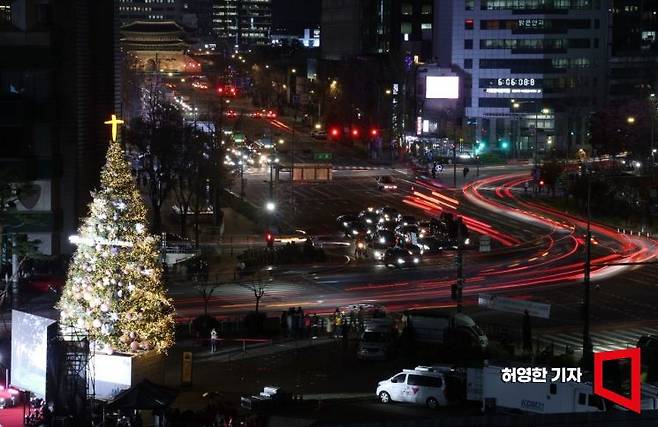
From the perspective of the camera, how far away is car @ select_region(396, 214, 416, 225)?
61.8m

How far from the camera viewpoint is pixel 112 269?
29422mm

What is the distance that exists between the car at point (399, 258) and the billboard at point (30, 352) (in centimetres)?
2718

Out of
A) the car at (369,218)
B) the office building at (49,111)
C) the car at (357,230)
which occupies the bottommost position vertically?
the car at (357,230)

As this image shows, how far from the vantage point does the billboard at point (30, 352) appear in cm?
2503

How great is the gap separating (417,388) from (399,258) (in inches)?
912

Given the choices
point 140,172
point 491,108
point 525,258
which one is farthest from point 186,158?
point 491,108

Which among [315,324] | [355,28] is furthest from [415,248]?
[355,28]

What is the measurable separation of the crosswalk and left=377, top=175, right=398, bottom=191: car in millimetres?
42121

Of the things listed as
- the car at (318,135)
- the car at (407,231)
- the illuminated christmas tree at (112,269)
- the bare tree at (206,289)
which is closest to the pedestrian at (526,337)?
the bare tree at (206,289)

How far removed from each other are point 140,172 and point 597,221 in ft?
84.3

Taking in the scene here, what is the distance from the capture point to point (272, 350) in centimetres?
3550

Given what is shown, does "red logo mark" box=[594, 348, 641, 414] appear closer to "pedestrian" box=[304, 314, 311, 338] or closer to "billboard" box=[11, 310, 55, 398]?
"billboard" box=[11, 310, 55, 398]

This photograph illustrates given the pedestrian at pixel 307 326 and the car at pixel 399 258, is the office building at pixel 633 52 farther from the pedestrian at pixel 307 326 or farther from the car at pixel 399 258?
the pedestrian at pixel 307 326

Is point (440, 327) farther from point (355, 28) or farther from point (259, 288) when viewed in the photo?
point (355, 28)
